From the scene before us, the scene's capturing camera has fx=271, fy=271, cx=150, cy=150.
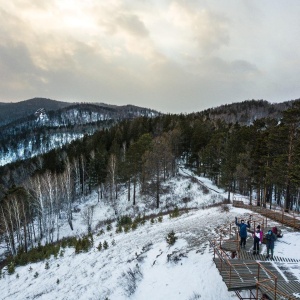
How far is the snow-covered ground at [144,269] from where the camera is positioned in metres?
16.1

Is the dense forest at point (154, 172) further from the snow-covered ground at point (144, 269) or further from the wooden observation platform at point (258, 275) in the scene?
the wooden observation platform at point (258, 275)

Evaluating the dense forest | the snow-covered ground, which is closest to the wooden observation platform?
the snow-covered ground

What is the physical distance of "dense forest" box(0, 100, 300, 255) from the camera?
32406mm

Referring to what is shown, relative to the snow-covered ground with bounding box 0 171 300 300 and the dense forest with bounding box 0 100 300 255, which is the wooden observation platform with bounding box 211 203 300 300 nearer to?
the snow-covered ground with bounding box 0 171 300 300

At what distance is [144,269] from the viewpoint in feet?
62.6

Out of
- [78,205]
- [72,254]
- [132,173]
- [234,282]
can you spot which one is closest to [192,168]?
[132,173]

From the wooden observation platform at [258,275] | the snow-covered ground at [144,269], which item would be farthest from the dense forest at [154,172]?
the wooden observation platform at [258,275]

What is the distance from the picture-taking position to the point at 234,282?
36.5 ft

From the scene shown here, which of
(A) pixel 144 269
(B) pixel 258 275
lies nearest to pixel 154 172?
(A) pixel 144 269

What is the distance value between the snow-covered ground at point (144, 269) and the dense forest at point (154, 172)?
915cm

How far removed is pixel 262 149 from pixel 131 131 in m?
54.6

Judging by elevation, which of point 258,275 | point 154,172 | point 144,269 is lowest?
point 144,269

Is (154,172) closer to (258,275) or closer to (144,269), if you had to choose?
(144,269)

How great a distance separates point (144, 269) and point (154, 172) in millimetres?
32003
